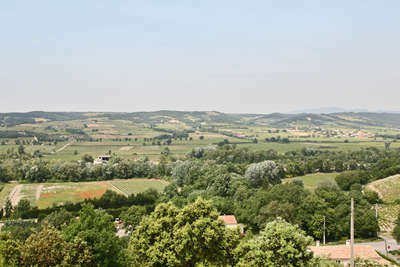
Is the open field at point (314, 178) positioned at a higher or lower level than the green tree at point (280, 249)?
lower

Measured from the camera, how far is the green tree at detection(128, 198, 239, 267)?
17656mm

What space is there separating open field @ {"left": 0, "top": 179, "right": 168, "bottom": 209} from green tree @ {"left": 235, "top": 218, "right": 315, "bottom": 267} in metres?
47.0

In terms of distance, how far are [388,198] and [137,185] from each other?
49465mm

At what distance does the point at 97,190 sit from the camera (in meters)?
68.0

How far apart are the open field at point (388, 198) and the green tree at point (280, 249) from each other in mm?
31598

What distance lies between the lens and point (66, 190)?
67.8 metres

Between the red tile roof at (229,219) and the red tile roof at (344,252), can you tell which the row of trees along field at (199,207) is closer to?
the red tile roof at (229,219)

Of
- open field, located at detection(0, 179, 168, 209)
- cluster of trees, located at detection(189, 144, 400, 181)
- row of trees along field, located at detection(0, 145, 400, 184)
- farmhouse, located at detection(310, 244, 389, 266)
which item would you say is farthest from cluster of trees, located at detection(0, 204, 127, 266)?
cluster of trees, located at detection(189, 144, 400, 181)

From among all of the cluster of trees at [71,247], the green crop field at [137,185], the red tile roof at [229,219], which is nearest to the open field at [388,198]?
the red tile roof at [229,219]

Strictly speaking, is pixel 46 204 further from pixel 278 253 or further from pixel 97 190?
pixel 278 253

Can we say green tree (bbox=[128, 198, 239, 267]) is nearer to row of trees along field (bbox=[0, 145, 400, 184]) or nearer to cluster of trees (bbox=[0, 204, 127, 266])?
cluster of trees (bbox=[0, 204, 127, 266])

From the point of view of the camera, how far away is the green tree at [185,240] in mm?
17656

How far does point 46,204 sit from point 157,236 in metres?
46.2

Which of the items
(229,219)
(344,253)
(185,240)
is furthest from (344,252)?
(185,240)
